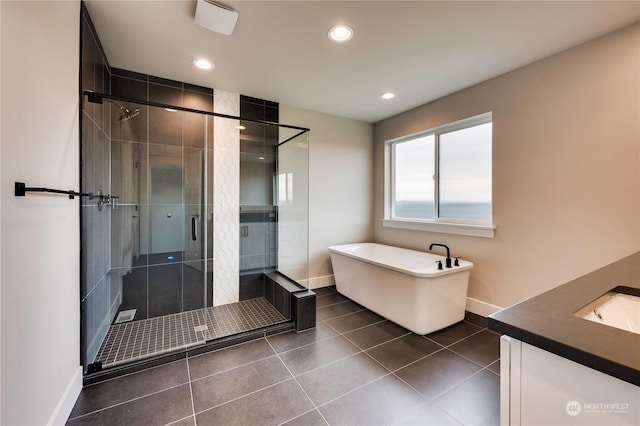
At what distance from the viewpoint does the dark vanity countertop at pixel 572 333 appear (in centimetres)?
55

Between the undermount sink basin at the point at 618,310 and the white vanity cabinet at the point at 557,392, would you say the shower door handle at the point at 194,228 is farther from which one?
the undermount sink basin at the point at 618,310

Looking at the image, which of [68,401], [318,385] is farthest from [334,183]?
[68,401]

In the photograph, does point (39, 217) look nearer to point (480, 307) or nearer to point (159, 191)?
point (159, 191)

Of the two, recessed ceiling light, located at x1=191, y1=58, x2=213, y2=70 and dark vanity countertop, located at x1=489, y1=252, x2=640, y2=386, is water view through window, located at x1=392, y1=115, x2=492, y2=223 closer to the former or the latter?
dark vanity countertop, located at x1=489, y1=252, x2=640, y2=386

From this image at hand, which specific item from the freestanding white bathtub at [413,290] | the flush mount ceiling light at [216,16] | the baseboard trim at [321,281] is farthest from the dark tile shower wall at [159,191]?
the freestanding white bathtub at [413,290]

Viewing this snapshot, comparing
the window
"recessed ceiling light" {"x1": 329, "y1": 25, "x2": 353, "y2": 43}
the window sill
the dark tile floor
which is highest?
"recessed ceiling light" {"x1": 329, "y1": 25, "x2": 353, "y2": 43}

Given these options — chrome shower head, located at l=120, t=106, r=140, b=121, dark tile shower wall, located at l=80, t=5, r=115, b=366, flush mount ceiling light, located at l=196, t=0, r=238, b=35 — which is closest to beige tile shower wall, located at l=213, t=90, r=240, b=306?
chrome shower head, located at l=120, t=106, r=140, b=121

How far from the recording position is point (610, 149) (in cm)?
200

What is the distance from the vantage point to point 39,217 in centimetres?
125

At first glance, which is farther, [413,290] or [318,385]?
[413,290]

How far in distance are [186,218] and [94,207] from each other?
3.09ft

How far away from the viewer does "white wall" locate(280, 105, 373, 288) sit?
3.72 meters

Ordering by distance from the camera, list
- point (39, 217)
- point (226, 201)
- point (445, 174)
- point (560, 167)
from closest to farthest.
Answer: point (39, 217) < point (560, 167) < point (226, 201) < point (445, 174)

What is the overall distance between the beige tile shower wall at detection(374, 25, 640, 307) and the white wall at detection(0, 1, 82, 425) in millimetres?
3433
